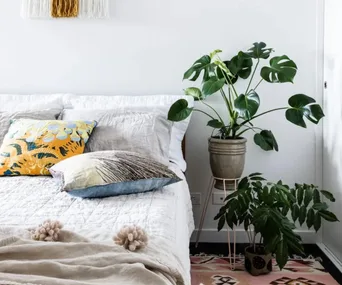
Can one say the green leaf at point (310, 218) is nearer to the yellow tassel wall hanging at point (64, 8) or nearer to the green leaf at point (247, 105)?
the green leaf at point (247, 105)

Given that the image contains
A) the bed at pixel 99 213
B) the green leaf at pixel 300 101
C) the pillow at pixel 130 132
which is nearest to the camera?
the bed at pixel 99 213

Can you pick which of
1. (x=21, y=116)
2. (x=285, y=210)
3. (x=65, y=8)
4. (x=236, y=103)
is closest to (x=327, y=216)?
(x=285, y=210)

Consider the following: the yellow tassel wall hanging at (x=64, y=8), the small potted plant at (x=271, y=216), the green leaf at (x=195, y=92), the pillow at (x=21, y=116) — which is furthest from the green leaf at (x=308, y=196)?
the yellow tassel wall hanging at (x=64, y=8)

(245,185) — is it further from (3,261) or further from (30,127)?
(3,261)

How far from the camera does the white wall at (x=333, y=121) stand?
2.59 meters

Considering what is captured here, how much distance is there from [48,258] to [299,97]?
186 cm

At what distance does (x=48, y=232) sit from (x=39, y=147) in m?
1.07

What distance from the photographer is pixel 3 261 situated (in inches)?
39.8

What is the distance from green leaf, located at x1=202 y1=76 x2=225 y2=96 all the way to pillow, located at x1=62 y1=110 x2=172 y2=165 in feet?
0.87

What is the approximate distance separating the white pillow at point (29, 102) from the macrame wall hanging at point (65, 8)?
1.68 feet

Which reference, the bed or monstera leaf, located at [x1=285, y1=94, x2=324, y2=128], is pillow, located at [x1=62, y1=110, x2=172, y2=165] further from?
monstera leaf, located at [x1=285, y1=94, x2=324, y2=128]

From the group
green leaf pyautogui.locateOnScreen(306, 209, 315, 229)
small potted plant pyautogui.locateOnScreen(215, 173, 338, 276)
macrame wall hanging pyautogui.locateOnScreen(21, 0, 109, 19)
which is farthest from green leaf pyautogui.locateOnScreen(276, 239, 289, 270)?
macrame wall hanging pyautogui.locateOnScreen(21, 0, 109, 19)

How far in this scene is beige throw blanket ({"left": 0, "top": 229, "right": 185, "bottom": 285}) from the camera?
0.97 m

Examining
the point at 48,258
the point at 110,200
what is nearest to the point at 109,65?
the point at 110,200
